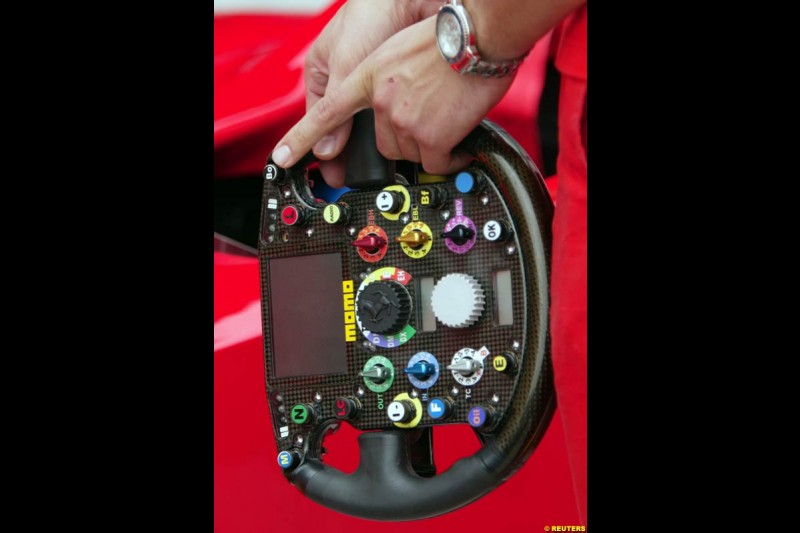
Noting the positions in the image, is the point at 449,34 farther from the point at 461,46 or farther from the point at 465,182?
the point at 465,182

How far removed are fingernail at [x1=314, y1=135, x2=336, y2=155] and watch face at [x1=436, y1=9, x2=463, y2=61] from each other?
287 mm

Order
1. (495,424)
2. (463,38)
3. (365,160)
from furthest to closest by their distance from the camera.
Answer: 1. (365,160)
2. (495,424)
3. (463,38)

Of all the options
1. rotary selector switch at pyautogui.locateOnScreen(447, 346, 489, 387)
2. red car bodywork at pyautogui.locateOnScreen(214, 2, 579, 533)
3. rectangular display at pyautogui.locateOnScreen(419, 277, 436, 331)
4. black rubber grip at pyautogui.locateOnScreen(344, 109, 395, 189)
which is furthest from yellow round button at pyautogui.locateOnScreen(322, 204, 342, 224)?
red car bodywork at pyautogui.locateOnScreen(214, 2, 579, 533)

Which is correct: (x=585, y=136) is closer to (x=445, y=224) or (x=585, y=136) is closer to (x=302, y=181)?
(x=445, y=224)

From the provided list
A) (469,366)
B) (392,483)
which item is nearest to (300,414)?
(392,483)

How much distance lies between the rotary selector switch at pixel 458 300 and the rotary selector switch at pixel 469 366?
0.12 ft

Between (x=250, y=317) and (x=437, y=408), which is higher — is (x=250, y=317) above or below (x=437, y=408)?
above

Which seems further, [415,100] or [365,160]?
[365,160]

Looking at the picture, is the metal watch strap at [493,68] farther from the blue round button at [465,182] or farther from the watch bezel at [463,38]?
→ the blue round button at [465,182]

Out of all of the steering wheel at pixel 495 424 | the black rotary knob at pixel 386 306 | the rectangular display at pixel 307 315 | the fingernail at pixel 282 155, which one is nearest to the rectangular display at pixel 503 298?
the steering wheel at pixel 495 424

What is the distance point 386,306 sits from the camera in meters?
1.50

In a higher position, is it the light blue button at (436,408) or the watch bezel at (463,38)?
the watch bezel at (463,38)

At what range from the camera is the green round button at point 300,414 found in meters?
1.57

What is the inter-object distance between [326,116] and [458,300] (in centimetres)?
32
